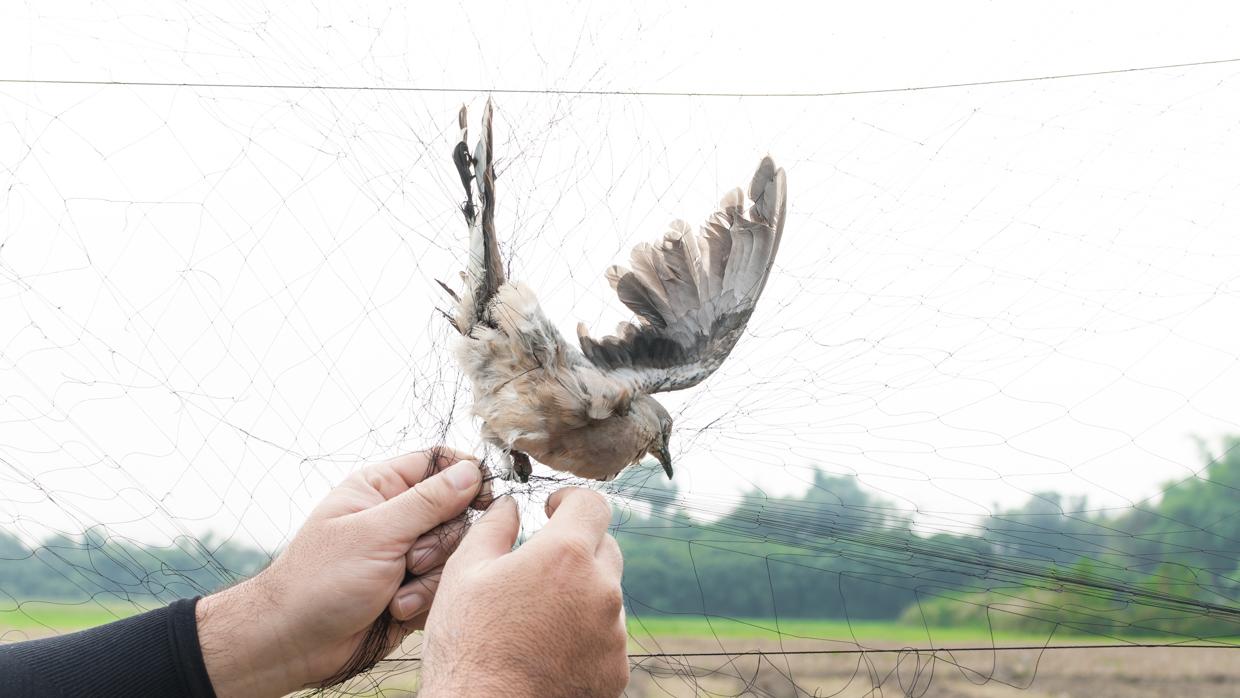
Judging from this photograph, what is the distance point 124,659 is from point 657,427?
2.65 feet

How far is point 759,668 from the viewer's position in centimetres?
136

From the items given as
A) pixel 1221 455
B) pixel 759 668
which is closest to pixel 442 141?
pixel 759 668

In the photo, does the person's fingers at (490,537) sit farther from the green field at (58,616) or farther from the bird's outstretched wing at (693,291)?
the green field at (58,616)

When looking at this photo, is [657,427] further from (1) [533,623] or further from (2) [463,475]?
(1) [533,623]

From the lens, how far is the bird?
1.08 metres

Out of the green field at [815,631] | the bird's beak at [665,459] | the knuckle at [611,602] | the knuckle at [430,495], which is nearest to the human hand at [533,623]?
the knuckle at [611,602]

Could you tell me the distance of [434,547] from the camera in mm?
1042

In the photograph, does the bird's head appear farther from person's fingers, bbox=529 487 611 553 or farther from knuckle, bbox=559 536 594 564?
knuckle, bbox=559 536 594 564

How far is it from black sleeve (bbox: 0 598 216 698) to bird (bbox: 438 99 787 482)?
49 centimetres

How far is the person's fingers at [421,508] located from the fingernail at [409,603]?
0.28 feet

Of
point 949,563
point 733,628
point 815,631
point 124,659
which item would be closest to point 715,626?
point 733,628

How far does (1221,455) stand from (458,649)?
150 centimetres

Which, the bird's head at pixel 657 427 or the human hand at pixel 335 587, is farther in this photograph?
the bird's head at pixel 657 427

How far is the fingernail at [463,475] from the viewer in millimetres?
1020
